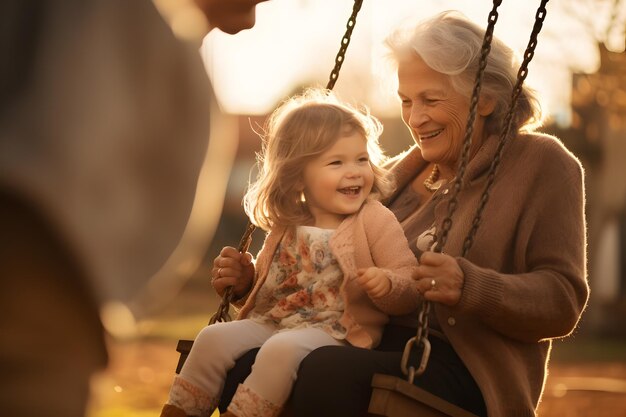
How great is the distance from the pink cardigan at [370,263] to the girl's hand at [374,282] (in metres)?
0.05

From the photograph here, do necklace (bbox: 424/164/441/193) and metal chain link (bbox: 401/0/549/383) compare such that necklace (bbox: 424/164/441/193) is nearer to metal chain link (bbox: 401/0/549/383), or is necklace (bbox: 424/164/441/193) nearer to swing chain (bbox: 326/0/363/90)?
swing chain (bbox: 326/0/363/90)

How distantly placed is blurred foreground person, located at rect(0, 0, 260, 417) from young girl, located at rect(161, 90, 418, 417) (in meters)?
2.06

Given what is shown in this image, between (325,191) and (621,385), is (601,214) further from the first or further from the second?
(325,191)

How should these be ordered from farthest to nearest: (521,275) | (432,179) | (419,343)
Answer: (432,179) → (521,275) → (419,343)

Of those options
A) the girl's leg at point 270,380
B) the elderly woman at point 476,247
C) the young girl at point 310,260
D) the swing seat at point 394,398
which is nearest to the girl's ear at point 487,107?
the elderly woman at point 476,247

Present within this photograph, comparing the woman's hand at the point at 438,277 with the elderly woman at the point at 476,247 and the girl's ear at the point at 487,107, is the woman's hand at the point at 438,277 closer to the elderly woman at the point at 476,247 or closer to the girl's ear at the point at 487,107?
the elderly woman at the point at 476,247

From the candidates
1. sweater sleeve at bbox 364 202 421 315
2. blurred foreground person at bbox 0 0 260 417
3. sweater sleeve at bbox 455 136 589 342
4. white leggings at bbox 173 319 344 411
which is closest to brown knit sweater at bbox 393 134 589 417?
sweater sleeve at bbox 455 136 589 342

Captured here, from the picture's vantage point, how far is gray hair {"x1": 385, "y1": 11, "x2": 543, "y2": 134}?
3.09m

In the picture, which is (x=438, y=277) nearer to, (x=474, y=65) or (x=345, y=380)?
(x=345, y=380)

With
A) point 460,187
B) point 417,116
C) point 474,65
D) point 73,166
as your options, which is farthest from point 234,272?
point 73,166

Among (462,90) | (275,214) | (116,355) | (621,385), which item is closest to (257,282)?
(275,214)

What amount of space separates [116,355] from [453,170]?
2.92 m

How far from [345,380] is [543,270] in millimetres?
649

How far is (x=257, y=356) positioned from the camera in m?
2.43
